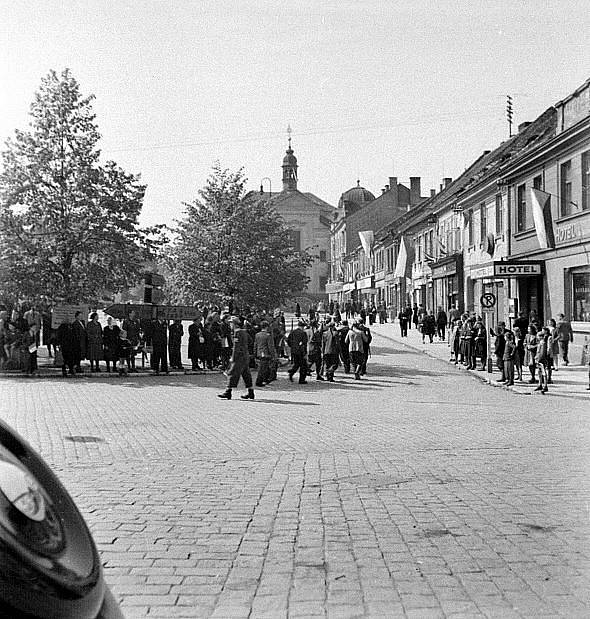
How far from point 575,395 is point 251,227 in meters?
18.5

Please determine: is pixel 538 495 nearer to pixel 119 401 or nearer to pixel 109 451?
pixel 109 451

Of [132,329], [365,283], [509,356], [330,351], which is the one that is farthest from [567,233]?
[365,283]

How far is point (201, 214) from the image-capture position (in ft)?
108

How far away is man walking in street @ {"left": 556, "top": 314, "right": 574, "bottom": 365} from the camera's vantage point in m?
24.4

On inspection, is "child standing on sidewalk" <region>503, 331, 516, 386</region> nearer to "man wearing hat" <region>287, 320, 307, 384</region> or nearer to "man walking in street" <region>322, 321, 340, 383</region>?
"man walking in street" <region>322, 321, 340, 383</region>

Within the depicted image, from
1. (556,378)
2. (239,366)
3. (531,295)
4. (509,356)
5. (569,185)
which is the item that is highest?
(569,185)

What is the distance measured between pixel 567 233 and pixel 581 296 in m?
1.97

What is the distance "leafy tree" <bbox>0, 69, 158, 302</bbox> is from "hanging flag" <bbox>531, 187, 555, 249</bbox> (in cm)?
1226

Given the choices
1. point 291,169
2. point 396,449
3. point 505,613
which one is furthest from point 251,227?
point 291,169

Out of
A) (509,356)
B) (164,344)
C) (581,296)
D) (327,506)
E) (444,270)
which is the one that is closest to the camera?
(327,506)

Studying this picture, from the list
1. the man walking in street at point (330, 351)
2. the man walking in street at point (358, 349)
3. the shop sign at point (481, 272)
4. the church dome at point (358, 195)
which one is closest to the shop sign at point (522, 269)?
the shop sign at point (481, 272)

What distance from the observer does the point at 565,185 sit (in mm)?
26062

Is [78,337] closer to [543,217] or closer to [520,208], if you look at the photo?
[543,217]

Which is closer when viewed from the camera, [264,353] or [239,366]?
[239,366]
